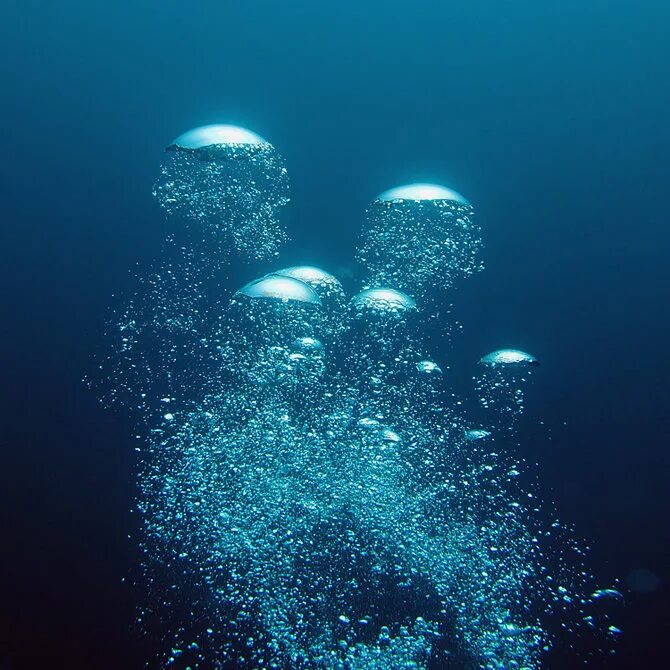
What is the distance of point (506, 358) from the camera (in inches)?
107

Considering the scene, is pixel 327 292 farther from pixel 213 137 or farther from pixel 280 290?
pixel 213 137

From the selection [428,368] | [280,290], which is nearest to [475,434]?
[428,368]

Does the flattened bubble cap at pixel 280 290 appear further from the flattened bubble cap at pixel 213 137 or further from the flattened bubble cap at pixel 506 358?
→ the flattened bubble cap at pixel 506 358

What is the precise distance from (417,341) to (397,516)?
29.0 inches

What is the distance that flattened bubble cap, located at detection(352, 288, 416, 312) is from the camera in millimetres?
2691

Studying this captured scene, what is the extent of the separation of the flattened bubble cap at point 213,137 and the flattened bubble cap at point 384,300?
786mm

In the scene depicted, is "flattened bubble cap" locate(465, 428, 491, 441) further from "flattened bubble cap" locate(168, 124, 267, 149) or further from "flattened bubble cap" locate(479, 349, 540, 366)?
"flattened bubble cap" locate(168, 124, 267, 149)

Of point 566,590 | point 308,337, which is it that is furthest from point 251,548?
point 566,590

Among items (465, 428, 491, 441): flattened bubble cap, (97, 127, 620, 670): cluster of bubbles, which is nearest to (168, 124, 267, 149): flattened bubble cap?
(97, 127, 620, 670): cluster of bubbles

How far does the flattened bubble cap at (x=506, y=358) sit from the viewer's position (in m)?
2.72

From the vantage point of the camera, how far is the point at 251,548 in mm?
2443

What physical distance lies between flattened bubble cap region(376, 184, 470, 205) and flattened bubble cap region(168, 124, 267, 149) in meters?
0.60

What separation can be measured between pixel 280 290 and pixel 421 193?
76 centimetres

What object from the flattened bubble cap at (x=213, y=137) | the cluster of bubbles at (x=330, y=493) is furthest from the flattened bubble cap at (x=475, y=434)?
the flattened bubble cap at (x=213, y=137)
